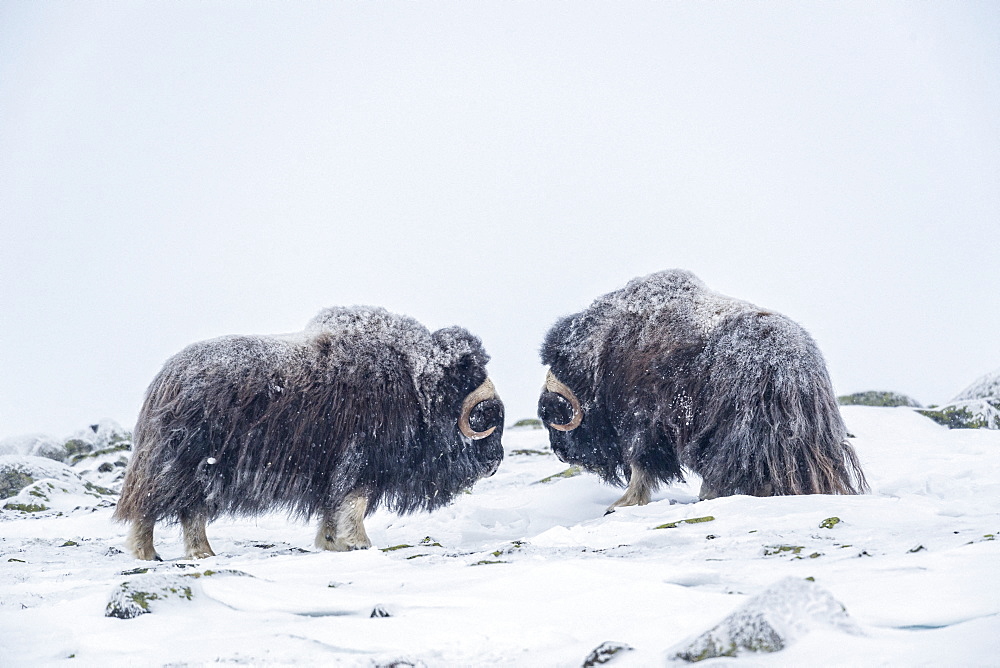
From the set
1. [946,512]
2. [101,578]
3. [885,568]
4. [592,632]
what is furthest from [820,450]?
[101,578]

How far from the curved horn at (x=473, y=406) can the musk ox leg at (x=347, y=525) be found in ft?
3.06

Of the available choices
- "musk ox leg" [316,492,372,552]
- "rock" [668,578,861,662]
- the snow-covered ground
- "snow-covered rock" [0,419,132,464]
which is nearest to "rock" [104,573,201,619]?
the snow-covered ground

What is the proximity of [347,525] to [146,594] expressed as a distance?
2.60m

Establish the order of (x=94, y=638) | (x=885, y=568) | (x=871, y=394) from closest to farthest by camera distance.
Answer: (x=94, y=638) → (x=885, y=568) → (x=871, y=394)

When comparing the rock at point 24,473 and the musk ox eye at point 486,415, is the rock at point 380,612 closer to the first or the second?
the musk ox eye at point 486,415

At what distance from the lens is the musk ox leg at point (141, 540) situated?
5106 millimetres

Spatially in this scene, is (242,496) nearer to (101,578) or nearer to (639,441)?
(101,578)

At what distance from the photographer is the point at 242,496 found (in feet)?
17.2

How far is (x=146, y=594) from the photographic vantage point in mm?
2895

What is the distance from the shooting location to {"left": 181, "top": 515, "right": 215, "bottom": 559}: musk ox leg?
5.19 meters

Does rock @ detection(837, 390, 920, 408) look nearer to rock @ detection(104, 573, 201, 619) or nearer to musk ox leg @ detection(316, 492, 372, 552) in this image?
musk ox leg @ detection(316, 492, 372, 552)

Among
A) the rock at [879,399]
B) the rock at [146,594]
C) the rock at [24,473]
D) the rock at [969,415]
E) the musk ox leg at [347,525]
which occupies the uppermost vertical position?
the rock at [879,399]

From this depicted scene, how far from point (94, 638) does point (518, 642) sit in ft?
4.26

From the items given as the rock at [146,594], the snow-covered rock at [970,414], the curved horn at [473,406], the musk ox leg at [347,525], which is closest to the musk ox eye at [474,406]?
the curved horn at [473,406]
